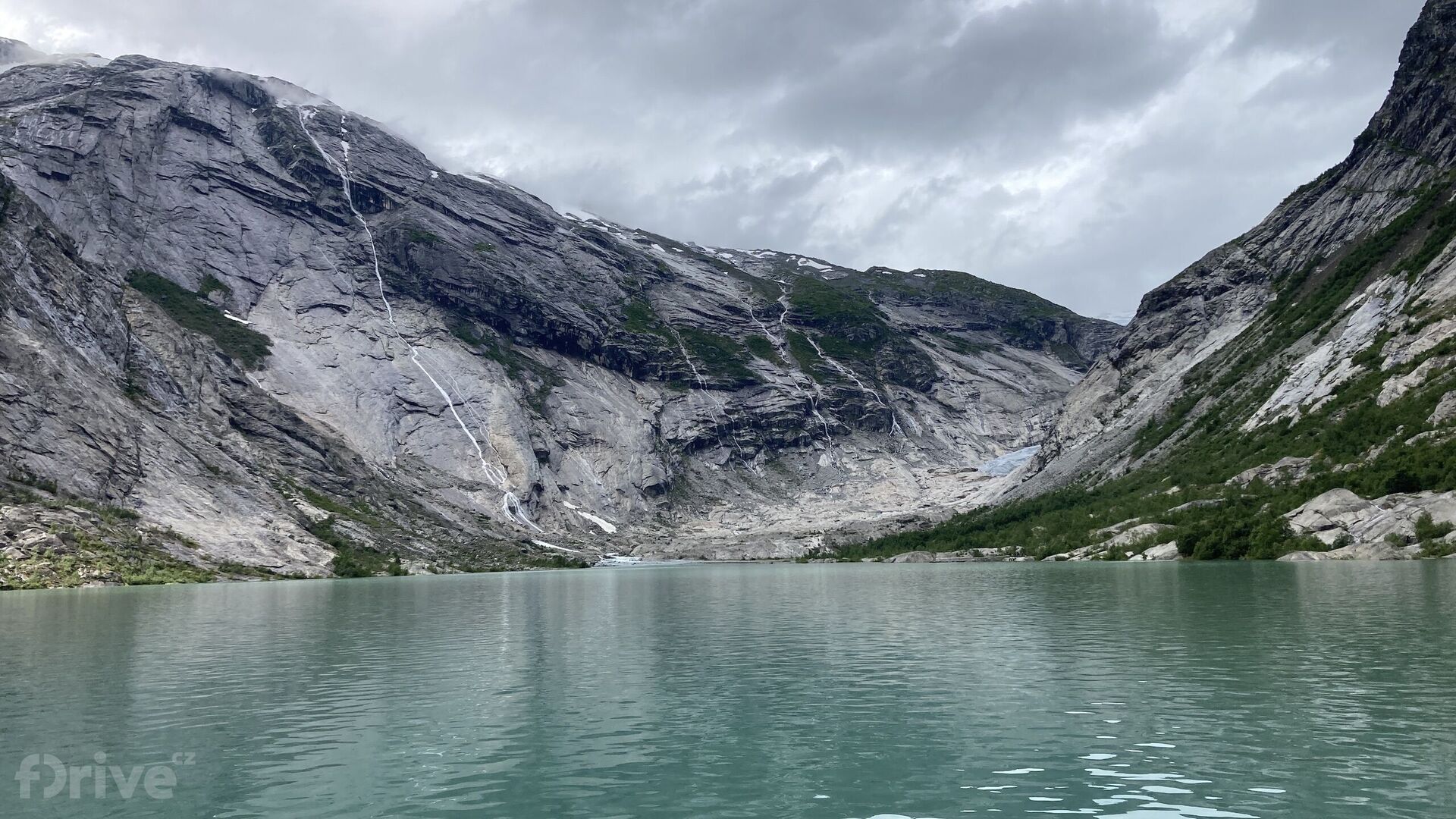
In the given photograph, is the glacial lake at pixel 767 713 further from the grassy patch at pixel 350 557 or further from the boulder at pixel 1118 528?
the grassy patch at pixel 350 557

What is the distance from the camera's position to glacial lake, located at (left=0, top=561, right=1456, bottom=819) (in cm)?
1900

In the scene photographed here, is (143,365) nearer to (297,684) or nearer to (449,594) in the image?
(449,594)

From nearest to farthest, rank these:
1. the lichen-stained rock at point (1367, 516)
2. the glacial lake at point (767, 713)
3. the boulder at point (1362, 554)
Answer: the glacial lake at point (767, 713) → the boulder at point (1362, 554) → the lichen-stained rock at point (1367, 516)

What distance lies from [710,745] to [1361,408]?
11159cm

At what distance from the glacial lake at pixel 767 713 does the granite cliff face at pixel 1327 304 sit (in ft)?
265

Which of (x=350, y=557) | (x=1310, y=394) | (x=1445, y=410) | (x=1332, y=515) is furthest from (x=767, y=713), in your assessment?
(x=1310, y=394)

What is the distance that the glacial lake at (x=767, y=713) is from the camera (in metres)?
19.0

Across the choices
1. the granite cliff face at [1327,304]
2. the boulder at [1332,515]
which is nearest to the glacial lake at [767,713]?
the boulder at [1332,515]

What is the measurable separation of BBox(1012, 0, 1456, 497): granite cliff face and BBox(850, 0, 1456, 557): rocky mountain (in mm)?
390

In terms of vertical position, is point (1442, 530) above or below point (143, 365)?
below

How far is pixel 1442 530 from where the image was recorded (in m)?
78.4

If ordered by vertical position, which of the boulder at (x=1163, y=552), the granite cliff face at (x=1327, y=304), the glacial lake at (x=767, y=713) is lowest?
the glacial lake at (x=767, y=713)

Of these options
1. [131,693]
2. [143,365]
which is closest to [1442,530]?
[131,693]

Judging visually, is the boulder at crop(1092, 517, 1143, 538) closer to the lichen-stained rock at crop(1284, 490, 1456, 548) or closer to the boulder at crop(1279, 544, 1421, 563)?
the lichen-stained rock at crop(1284, 490, 1456, 548)
